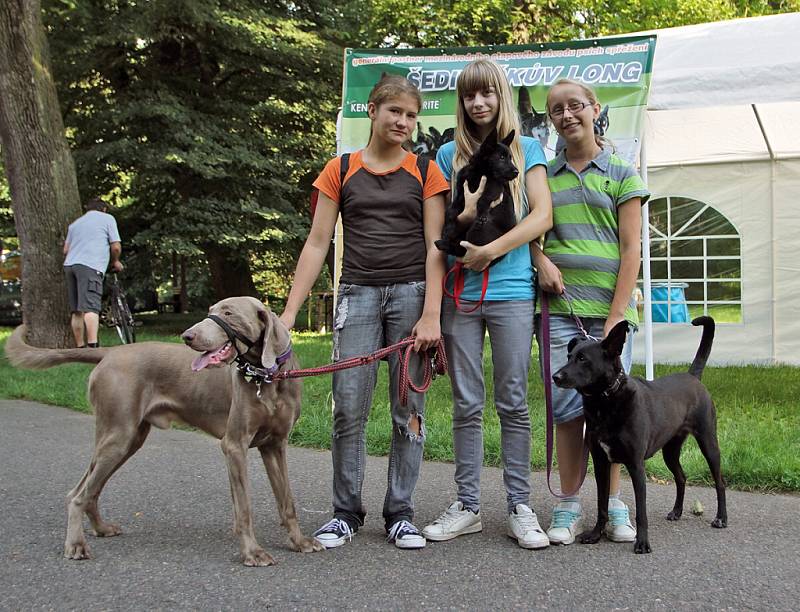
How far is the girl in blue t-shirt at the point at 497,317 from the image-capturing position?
12.1 ft

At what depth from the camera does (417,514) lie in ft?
14.4

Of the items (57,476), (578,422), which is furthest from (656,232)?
(57,476)

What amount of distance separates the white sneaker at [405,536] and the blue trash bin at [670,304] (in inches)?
302

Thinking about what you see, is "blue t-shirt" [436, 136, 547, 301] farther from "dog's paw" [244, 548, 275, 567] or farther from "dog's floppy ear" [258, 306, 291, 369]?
"dog's paw" [244, 548, 275, 567]

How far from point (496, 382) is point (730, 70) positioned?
12.2 feet

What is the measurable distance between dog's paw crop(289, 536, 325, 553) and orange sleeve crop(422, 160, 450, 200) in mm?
1757

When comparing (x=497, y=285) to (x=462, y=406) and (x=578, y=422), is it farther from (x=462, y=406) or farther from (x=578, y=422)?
(x=578, y=422)

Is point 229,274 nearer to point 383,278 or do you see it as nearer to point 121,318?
point 121,318

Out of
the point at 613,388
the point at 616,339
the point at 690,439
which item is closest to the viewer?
the point at 616,339

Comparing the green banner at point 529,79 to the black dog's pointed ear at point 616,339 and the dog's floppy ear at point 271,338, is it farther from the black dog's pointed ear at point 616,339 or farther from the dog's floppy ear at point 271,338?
the dog's floppy ear at point 271,338

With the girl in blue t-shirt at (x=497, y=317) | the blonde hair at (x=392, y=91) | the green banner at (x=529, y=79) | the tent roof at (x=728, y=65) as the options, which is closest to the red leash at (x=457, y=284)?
the girl in blue t-shirt at (x=497, y=317)

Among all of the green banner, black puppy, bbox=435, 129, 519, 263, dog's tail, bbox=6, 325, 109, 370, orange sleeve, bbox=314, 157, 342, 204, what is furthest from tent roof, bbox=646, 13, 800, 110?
dog's tail, bbox=6, 325, 109, 370

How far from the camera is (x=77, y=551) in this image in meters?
3.70

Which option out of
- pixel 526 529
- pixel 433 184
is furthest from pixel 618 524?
pixel 433 184
